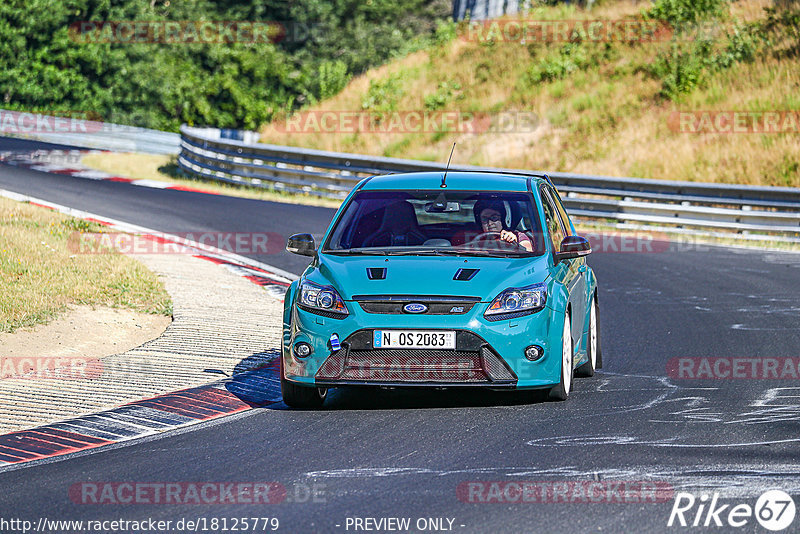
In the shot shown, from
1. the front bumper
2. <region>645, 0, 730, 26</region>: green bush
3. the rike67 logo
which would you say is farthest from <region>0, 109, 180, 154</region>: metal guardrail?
the rike67 logo

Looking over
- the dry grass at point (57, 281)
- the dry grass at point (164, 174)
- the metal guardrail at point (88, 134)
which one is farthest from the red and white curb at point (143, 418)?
the metal guardrail at point (88, 134)

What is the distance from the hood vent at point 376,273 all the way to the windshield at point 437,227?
15.8 inches

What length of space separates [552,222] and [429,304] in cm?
192

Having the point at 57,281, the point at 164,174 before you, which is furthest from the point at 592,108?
the point at 57,281

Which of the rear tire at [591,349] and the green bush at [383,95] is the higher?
the green bush at [383,95]

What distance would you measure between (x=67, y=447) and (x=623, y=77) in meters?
29.1

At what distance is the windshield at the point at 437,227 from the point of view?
871cm

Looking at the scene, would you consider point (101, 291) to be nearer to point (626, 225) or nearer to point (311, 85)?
point (626, 225)

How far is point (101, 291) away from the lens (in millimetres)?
12875

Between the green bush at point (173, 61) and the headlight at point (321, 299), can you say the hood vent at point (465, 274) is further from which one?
the green bush at point (173, 61)

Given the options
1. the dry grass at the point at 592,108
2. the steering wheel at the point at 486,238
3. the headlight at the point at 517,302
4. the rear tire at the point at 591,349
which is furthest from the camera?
the dry grass at the point at 592,108

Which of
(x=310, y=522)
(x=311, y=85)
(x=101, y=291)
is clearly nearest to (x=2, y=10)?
(x=311, y=85)

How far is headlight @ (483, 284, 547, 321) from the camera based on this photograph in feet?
25.7

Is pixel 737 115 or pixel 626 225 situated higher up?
pixel 737 115
